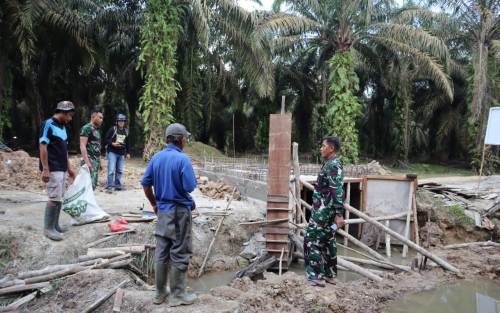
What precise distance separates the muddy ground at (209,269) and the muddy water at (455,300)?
143 millimetres

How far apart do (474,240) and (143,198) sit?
A: 7.89 metres

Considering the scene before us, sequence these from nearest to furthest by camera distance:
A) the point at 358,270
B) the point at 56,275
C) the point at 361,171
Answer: the point at 56,275 → the point at 358,270 → the point at 361,171

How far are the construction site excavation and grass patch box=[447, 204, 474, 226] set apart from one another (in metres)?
0.03

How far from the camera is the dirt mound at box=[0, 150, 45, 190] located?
32.6 ft

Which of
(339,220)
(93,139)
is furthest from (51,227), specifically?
(339,220)

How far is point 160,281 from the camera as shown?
15.0ft

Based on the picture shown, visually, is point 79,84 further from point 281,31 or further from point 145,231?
point 145,231

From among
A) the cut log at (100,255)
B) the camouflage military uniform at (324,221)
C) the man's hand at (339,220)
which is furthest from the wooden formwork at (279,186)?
the cut log at (100,255)

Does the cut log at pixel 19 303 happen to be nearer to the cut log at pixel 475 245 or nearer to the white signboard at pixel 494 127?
the cut log at pixel 475 245

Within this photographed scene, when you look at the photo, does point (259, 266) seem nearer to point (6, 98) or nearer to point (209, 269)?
point (209, 269)

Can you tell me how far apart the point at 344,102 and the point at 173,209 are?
1290 cm

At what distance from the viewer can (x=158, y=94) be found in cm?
1321

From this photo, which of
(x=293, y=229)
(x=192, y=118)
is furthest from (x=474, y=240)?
(x=192, y=118)

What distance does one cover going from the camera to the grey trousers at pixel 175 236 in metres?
Answer: 4.48
